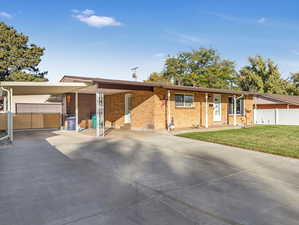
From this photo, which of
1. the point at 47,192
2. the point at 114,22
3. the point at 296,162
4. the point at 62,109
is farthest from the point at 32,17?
the point at 296,162

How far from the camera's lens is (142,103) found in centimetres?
1270

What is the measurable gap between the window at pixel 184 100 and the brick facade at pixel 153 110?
226 millimetres

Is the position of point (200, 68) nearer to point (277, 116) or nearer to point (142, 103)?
point (277, 116)

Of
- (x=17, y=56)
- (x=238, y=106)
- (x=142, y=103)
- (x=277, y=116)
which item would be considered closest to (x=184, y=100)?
(x=142, y=103)

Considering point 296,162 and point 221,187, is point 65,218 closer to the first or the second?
point 221,187

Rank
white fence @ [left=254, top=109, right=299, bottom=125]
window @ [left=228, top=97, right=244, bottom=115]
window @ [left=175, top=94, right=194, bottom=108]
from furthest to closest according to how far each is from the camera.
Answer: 1. white fence @ [left=254, top=109, right=299, bottom=125]
2. window @ [left=228, top=97, right=244, bottom=115]
3. window @ [left=175, top=94, right=194, bottom=108]

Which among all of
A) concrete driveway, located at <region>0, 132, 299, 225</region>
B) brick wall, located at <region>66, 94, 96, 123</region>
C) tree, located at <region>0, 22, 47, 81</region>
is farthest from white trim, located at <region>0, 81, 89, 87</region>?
tree, located at <region>0, 22, 47, 81</region>

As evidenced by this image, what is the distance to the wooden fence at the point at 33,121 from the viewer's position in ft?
48.7

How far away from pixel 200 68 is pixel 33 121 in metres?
29.1

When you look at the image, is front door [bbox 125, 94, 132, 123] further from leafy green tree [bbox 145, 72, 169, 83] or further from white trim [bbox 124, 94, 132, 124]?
leafy green tree [bbox 145, 72, 169, 83]

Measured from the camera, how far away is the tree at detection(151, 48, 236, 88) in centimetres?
3612

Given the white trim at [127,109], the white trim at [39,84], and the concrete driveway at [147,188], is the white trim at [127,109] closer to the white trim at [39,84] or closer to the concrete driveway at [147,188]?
the white trim at [39,84]

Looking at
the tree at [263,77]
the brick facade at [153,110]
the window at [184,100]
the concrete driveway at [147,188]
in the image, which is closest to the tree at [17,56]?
the brick facade at [153,110]

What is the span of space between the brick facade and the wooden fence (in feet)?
6.54
